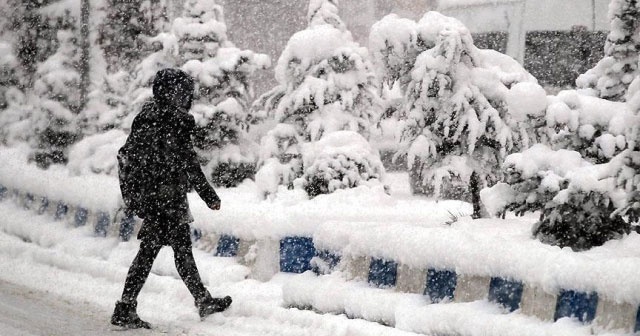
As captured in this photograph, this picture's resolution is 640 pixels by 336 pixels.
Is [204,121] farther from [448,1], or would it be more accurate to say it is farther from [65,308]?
[448,1]

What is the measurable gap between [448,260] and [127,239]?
5159 millimetres

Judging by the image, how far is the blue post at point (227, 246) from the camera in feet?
29.5

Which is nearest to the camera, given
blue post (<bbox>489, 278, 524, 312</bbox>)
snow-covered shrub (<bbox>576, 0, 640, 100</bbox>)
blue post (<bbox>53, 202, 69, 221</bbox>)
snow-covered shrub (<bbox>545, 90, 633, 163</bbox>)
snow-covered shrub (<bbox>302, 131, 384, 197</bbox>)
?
blue post (<bbox>489, 278, 524, 312</bbox>)

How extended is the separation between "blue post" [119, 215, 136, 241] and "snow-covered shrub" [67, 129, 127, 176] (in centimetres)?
350

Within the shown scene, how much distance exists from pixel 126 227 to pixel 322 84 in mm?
2884

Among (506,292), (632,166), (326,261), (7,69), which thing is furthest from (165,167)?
(7,69)

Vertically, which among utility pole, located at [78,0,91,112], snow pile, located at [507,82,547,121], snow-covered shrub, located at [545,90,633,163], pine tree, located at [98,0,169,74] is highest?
pine tree, located at [98,0,169,74]

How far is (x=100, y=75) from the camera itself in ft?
60.3

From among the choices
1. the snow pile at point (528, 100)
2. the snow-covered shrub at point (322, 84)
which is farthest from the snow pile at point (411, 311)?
the snow-covered shrub at point (322, 84)

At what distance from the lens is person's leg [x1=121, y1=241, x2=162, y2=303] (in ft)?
23.5

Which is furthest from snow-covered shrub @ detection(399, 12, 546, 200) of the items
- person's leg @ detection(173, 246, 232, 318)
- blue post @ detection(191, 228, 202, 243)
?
person's leg @ detection(173, 246, 232, 318)

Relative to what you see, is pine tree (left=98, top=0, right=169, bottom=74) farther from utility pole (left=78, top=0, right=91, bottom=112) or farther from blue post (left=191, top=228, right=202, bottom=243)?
blue post (left=191, top=228, right=202, bottom=243)

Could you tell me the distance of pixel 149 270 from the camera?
7289 millimetres

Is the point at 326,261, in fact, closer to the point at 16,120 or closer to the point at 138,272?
the point at 138,272
